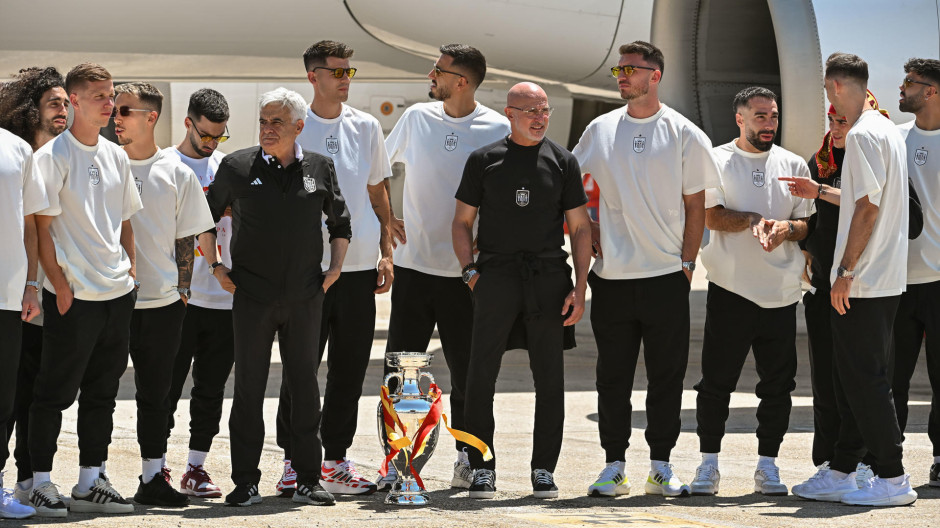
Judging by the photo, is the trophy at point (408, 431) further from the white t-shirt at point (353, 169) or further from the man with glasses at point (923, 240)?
the man with glasses at point (923, 240)

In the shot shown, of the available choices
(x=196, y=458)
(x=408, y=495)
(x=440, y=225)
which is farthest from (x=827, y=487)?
(x=196, y=458)

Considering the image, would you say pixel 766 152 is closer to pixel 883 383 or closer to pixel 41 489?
pixel 883 383

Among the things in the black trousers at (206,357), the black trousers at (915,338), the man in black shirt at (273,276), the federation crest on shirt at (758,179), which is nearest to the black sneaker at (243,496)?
the man in black shirt at (273,276)

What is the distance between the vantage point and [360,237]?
550 cm

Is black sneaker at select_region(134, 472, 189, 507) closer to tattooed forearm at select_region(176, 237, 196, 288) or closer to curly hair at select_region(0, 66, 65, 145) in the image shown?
tattooed forearm at select_region(176, 237, 196, 288)

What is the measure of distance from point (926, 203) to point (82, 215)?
332 centimetres

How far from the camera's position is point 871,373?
5070mm

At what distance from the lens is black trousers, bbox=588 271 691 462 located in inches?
211

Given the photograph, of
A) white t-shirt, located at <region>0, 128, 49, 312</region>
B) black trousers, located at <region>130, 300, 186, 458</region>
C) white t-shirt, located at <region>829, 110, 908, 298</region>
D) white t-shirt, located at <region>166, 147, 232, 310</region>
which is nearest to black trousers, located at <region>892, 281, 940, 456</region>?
white t-shirt, located at <region>829, 110, 908, 298</region>

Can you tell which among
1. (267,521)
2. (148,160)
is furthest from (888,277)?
(148,160)

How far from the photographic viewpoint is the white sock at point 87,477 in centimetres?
474

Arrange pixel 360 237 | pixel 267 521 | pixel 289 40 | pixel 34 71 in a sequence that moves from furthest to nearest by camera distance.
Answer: pixel 289 40 → pixel 360 237 → pixel 34 71 → pixel 267 521

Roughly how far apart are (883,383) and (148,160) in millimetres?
2965

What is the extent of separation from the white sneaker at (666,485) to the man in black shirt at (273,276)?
1321mm
